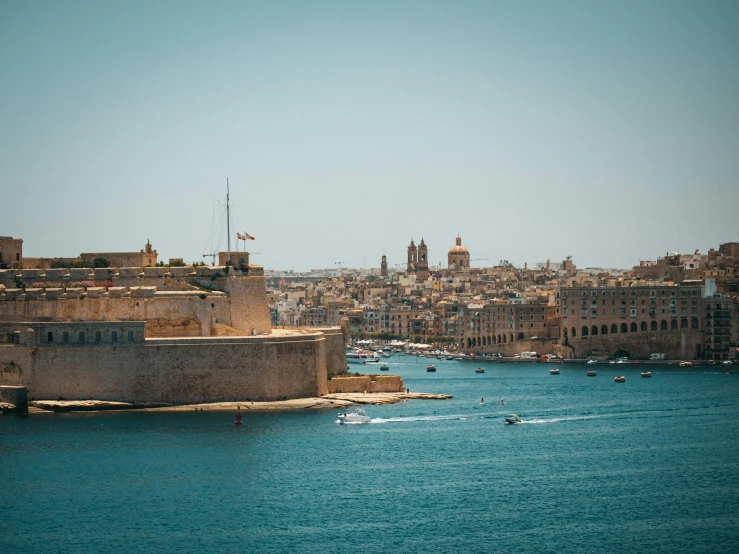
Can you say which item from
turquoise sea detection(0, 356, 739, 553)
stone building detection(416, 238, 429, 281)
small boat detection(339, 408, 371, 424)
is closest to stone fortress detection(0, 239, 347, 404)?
turquoise sea detection(0, 356, 739, 553)

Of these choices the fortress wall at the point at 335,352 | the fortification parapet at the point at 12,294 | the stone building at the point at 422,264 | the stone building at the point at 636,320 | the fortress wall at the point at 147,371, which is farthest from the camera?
the stone building at the point at 422,264

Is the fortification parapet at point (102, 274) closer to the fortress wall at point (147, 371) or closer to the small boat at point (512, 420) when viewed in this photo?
the fortress wall at point (147, 371)

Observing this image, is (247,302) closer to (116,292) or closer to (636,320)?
(116,292)

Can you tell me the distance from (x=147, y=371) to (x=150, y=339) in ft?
5.33

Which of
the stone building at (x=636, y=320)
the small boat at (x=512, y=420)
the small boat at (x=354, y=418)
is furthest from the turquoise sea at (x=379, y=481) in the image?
the stone building at (x=636, y=320)

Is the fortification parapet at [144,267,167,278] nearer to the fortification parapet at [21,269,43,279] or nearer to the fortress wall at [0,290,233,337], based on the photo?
the fortress wall at [0,290,233,337]

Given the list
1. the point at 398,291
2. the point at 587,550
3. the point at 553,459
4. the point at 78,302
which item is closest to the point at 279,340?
the point at 78,302

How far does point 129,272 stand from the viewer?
6538 cm

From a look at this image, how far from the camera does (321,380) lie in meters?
63.3

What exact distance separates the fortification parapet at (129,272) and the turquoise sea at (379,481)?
9842mm

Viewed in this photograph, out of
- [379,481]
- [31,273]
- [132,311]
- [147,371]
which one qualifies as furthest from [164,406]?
[379,481]

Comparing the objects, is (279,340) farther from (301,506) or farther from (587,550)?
(587,550)

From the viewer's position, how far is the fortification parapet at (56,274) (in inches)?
2557

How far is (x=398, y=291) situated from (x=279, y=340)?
9915 centimetres
